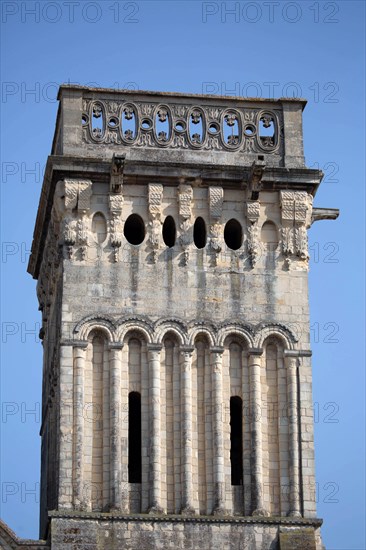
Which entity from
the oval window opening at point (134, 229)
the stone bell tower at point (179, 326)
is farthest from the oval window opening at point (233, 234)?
the oval window opening at point (134, 229)

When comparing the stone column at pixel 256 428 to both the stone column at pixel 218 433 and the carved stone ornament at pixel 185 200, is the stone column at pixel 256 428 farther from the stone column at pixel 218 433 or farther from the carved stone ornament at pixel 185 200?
the carved stone ornament at pixel 185 200

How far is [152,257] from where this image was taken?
128ft

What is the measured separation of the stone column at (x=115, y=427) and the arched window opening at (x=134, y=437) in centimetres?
45

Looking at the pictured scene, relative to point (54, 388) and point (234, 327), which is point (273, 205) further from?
point (54, 388)

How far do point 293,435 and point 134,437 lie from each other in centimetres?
321

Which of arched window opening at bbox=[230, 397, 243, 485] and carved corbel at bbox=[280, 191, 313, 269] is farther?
carved corbel at bbox=[280, 191, 313, 269]

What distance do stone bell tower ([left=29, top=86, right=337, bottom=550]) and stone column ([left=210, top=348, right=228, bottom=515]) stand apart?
40mm

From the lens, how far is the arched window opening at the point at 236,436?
38.4 meters

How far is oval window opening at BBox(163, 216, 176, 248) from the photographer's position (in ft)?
130

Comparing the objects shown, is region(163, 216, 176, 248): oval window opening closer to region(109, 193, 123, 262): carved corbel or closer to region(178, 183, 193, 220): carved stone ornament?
region(178, 183, 193, 220): carved stone ornament

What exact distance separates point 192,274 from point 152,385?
2.53 m

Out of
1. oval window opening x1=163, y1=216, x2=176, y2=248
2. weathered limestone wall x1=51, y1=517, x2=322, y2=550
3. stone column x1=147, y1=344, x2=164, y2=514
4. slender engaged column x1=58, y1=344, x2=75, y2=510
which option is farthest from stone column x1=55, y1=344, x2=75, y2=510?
oval window opening x1=163, y1=216, x2=176, y2=248

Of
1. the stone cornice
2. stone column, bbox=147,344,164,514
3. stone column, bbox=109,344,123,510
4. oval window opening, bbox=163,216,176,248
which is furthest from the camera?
oval window opening, bbox=163,216,176,248

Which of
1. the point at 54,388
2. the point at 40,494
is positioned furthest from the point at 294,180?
the point at 40,494
